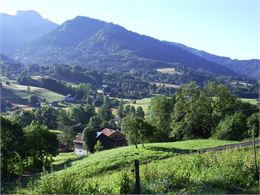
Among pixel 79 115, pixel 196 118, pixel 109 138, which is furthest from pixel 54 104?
pixel 196 118

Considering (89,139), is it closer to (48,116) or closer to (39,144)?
(39,144)

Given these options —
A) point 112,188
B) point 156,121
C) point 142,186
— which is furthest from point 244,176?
point 156,121

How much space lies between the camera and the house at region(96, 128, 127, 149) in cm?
9462

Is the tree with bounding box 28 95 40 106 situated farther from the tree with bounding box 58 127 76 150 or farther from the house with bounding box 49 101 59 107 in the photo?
the tree with bounding box 58 127 76 150

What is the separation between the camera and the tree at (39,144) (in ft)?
169

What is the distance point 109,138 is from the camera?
3772 inches

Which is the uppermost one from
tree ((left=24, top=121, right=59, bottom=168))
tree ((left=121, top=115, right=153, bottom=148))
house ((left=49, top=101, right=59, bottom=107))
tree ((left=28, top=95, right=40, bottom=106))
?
tree ((left=121, top=115, right=153, bottom=148))

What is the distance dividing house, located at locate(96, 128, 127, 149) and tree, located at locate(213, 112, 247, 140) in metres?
39.4

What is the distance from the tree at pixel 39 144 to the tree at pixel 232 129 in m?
22.6

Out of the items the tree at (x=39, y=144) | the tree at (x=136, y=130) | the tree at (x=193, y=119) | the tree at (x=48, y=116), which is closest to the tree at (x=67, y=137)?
the tree at (x=48, y=116)

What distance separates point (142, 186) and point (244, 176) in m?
3.29

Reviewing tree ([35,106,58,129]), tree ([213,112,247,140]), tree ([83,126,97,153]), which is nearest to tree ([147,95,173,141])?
tree ([213,112,247,140])

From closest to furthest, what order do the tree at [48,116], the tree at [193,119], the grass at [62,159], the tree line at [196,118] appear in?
the tree line at [196,118] → the grass at [62,159] → the tree at [193,119] → the tree at [48,116]

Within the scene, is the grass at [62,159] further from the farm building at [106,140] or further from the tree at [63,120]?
the tree at [63,120]
